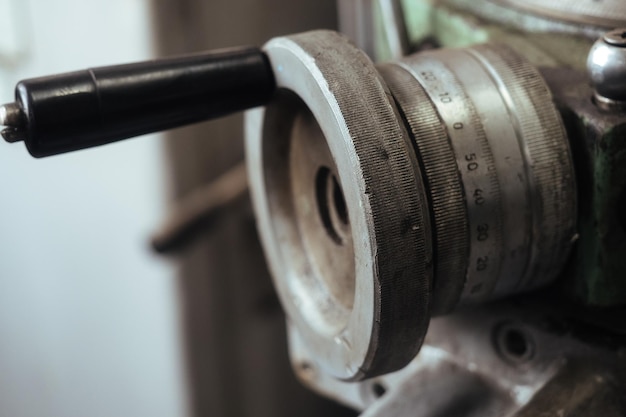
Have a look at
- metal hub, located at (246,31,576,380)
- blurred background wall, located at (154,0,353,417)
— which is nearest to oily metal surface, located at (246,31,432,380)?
metal hub, located at (246,31,576,380)

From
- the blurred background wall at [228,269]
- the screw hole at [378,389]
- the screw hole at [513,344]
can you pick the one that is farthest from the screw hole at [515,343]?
the blurred background wall at [228,269]

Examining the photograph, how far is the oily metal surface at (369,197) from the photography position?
39 cm

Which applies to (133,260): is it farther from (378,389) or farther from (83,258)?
(378,389)

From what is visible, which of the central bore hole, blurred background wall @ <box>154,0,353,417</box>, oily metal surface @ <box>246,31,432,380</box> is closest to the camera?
oily metal surface @ <box>246,31,432,380</box>

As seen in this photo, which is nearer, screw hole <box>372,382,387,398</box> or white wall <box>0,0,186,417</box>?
screw hole <box>372,382,387,398</box>

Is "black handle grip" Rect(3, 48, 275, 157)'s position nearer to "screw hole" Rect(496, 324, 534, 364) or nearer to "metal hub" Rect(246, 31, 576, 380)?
"metal hub" Rect(246, 31, 576, 380)

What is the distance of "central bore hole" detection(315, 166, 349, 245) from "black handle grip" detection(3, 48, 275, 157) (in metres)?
0.06

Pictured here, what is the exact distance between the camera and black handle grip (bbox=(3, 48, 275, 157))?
1.36 feet

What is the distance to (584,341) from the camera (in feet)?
1.60

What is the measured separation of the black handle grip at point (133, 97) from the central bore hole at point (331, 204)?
0.06m

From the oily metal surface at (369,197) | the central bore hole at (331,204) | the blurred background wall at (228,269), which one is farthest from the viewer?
the blurred background wall at (228,269)

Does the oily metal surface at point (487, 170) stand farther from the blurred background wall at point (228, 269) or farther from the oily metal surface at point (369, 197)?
the blurred background wall at point (228, 269)

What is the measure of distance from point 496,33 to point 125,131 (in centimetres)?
24

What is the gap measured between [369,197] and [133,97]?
0.13 m
